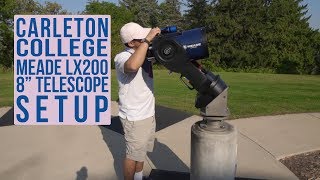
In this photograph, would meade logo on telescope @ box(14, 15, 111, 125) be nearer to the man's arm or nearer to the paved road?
the paved road

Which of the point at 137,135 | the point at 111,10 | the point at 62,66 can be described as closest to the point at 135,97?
the point at 137,135

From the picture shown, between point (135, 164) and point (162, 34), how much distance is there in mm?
1204

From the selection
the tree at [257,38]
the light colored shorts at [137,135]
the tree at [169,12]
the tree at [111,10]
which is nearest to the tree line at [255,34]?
the tree at [257,38]

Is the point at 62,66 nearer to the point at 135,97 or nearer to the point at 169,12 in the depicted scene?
the point at 135,97

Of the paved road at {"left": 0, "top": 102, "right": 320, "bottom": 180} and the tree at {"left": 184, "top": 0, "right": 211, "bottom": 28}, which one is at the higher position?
the tree at {"left": 184, "top": 0, "right": 211, "bottom": 28}

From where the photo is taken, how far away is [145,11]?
208ft

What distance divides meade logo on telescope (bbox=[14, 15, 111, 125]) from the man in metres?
2.75

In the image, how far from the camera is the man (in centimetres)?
294

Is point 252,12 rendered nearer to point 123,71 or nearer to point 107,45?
point 107,45

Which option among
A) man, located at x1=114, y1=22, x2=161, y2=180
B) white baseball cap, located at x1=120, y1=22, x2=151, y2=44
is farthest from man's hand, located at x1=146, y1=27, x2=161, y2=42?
white baseball cap, located at x1=120, y1=22, x2=151, y2=44

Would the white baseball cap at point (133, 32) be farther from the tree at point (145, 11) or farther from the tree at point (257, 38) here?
the tree at point (145, 11)

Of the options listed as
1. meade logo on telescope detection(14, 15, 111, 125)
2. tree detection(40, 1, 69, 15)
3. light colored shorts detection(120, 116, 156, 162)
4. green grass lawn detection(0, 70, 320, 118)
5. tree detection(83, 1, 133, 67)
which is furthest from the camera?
tree detection(83, 1, 133, 67)

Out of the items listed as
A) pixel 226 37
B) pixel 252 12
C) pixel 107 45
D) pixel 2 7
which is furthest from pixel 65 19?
pixel 252 12

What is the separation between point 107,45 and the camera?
5855 mm
